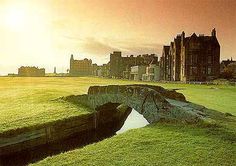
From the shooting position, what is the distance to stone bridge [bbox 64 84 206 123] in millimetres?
21869

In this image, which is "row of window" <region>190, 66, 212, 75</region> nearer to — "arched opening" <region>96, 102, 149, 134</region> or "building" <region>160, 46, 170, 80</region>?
"building" <region>160, 46, 170, 80</region>

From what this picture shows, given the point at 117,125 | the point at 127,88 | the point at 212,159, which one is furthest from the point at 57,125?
the point at 212,159

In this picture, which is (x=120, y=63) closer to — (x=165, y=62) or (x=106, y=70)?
(x=106, y=70)

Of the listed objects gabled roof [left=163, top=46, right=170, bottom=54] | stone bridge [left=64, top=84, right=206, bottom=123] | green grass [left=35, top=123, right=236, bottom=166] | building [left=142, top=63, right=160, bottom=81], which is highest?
gabled roof [left=163, top=46, right=170, bottom=54]

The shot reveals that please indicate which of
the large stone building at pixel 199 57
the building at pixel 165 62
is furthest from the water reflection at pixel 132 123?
the building at pixel 165 62

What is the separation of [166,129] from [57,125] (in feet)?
→ 40.3

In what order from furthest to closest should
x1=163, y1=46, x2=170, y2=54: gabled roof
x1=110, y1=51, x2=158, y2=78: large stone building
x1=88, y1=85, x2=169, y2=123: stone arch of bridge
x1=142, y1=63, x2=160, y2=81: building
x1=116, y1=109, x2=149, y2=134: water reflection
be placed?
x1=110, y1=51, x2=158, y2=78: large stone building
x1=142, y1=63, x2=160, y2=81: building
x1=163, y1=46, x2=170, y2=54: gabled roof
x1=116, y1=109, x2=149, y2=134: water reflection
x1=88, y1=85, x2=169, y2=123: stone arch of bridge

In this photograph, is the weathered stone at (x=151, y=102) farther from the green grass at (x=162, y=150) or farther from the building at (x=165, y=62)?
the building at (x=165, y=62)

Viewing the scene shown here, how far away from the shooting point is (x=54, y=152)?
24594mm

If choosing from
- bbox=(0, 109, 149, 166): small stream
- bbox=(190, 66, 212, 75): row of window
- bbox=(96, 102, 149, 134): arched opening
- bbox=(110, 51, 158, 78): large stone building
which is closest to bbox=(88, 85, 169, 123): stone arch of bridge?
bbox=(96, 102, 149, 134): arched opening

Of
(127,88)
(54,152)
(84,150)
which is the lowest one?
(54,152)

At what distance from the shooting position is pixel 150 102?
24.6 m

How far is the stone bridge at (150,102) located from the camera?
71.7ft

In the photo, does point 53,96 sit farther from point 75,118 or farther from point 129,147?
point 129,147
